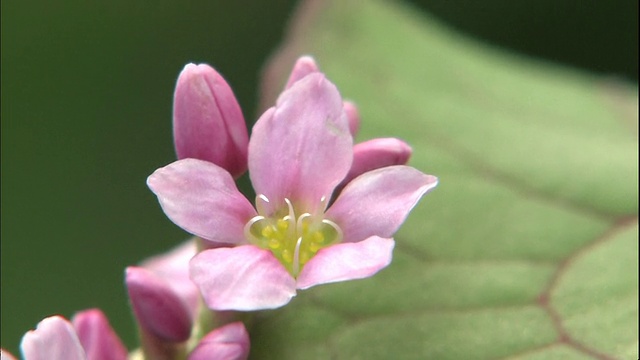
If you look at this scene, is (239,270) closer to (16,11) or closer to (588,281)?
(588,281)

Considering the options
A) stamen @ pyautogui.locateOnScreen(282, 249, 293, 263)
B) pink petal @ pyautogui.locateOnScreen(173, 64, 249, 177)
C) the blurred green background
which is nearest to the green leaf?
stamen @ pyautogui.locateOnScreen(282, 249, 293, 263)

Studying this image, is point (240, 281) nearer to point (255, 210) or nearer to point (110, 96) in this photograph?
point (255, 210)

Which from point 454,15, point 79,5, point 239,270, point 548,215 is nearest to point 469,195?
point 548,215

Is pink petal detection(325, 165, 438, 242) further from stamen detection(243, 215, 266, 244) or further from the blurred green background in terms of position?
the blurred green background

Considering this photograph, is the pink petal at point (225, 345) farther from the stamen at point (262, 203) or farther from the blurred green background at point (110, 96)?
the blurred green background at point (110, 96)

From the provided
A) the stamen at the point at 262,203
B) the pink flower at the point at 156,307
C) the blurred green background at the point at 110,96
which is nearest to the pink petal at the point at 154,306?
the pink flower at the point at 156,307

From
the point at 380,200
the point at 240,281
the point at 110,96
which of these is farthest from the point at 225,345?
the point at 110,96

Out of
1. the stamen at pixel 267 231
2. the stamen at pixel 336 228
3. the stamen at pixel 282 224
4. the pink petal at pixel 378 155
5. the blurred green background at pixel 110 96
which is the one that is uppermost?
the pink petal at pixel 378 155

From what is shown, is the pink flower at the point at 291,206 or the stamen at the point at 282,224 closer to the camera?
the pink flower at the point at 291,206
